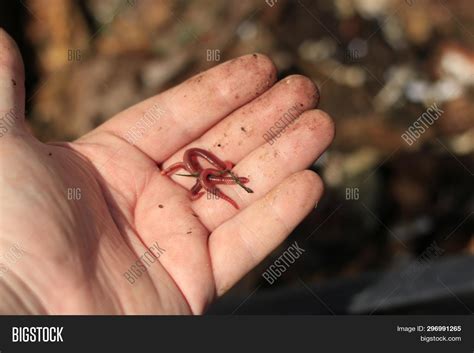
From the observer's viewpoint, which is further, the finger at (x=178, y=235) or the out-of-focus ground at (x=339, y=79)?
the out-of-focus ground at (x=339, y=79)

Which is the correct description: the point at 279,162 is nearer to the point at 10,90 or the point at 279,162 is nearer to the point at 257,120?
the point at 257,120

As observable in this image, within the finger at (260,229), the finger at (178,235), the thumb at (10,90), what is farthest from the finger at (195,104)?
the thumb at (10,90)

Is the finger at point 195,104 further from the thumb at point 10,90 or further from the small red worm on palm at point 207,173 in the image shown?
the thumb at point 10,90

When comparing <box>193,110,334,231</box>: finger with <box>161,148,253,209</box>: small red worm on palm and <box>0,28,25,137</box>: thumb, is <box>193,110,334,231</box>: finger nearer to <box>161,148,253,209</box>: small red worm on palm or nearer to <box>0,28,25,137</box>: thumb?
<box>161,148,253,209</box>: small red worm on palm

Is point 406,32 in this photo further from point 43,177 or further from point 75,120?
point 43,177

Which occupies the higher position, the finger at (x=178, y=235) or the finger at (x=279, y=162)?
the finger at (x=279, y=162)

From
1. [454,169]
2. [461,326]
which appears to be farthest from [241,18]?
[461,326]
